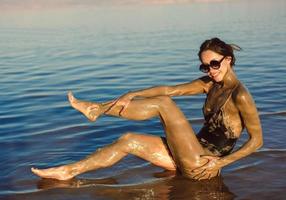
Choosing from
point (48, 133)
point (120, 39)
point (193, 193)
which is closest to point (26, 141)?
point (48, 133)

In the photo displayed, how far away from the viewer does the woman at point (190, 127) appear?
578 cm

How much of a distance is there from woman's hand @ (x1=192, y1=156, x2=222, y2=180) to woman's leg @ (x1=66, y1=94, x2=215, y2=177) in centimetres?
8

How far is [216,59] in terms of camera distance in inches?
228

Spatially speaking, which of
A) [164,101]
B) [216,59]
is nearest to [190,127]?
[164,101]

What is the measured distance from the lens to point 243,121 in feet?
19.2

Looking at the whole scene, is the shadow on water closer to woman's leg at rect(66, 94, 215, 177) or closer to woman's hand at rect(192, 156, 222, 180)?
woman's hand at rect(192, 156, 222, 180)

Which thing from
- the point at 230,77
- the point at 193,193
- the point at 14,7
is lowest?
the point at 193,193

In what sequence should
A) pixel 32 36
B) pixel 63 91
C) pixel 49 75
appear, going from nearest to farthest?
1. pixel 63 91
2. pixel 49 75
3. pixel 32 36

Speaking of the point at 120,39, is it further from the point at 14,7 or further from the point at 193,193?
the point at 14,7

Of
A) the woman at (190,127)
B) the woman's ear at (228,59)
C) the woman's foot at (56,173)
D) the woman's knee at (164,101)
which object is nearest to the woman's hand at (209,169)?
the woman at (190,127)

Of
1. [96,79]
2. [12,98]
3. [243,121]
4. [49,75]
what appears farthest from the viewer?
[49,75]

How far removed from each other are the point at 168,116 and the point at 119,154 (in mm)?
874

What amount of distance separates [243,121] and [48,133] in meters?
4.35

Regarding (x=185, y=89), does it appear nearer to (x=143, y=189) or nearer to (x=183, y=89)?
(x=183, y=89)
